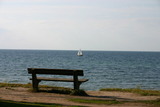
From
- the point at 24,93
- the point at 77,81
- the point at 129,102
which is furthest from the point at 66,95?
the point at 129,102

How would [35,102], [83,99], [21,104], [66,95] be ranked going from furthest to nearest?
[66,95] → [83,99] → [35,102] → [21,104]

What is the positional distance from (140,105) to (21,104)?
3.85 m

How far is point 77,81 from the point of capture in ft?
38.5

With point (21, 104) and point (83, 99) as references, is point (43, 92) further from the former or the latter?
point (21, 104)

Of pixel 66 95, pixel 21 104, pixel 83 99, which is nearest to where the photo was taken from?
pixel 21 104

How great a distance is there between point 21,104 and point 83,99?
243 cm

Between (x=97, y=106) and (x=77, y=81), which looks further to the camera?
(x=77, y=81)

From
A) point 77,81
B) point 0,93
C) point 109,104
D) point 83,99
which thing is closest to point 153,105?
point 109,104

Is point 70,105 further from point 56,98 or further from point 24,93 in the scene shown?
point 24,93

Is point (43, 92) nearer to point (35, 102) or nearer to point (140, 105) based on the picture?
point (35, 102)

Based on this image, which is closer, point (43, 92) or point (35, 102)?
point (35, 102)

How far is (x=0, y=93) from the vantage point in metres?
11.8

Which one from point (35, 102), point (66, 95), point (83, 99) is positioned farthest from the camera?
point (66, 95)

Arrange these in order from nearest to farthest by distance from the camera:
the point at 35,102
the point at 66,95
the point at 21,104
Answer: the point at 21,104
the point at 35,102
the point at 66,95
